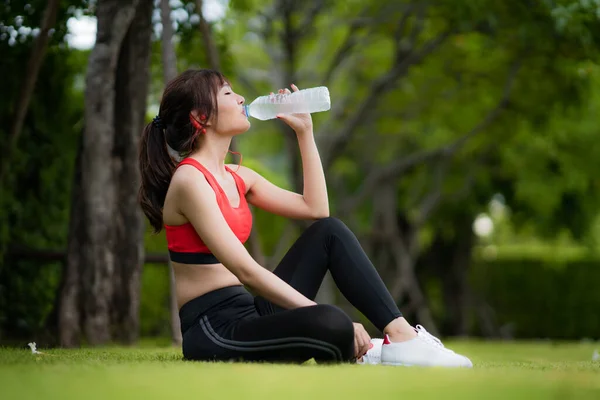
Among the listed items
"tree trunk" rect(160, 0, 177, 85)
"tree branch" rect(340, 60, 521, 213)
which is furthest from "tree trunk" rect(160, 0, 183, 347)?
"tree branch" rect(340, 60, 521, 213)

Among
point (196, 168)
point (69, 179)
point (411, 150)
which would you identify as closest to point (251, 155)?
point (411, 150)

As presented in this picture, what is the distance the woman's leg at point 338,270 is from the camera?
172 inches

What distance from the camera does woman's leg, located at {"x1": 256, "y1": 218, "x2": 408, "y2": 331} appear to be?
4.37 meters

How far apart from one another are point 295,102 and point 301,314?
1374mm

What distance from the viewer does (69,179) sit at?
28.1 ft

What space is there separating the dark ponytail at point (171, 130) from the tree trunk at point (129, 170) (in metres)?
2.70

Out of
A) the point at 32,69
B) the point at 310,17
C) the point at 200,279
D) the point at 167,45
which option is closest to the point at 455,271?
the point at 310,17

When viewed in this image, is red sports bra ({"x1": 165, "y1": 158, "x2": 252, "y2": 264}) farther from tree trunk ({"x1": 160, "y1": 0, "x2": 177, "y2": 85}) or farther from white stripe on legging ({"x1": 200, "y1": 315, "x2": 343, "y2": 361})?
tree trunk ({"x1": 160, "y1": 0, "x2": 177, "y2": 85})

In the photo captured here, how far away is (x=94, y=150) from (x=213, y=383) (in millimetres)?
4276

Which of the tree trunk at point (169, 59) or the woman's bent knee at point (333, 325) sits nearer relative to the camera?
the woman's bent knee at point (333, 325)

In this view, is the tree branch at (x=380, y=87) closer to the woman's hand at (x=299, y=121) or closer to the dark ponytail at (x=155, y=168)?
the woman's hand at (x=299, y=121)

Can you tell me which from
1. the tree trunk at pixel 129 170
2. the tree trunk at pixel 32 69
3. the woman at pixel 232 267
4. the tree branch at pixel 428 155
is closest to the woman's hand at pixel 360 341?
the woman at pixel 232 267

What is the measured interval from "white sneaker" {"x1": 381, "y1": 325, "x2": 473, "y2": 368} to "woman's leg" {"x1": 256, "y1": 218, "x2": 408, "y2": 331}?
0.13 m

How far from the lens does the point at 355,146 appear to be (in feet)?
56.0
